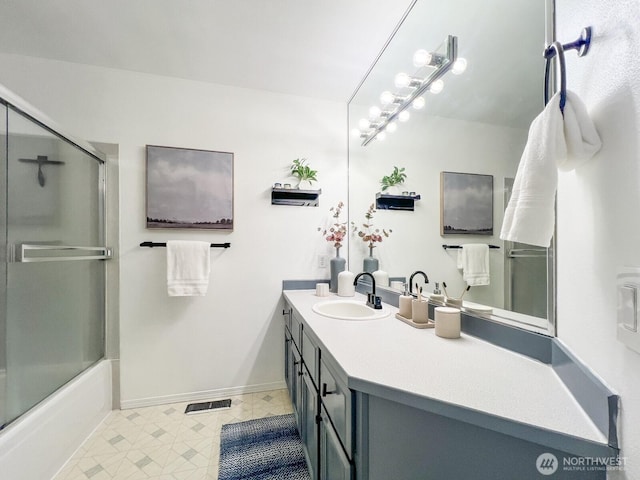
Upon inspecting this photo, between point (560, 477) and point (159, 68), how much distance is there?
2.68 m

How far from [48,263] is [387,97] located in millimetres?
2196

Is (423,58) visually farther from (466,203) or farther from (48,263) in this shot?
(48,263)

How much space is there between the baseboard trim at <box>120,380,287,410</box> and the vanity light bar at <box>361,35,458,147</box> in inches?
80.7

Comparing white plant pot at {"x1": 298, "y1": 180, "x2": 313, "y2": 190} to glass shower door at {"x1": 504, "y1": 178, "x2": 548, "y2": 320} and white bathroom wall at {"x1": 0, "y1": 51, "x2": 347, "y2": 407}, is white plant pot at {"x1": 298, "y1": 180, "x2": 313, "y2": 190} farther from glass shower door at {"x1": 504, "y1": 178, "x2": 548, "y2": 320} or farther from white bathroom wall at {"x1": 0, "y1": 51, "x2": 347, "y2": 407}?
glass shower door at {"x1": 504, "y1": 178, "x2": 548, "y2": 320}

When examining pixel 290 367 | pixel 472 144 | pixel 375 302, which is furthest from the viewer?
pixel 290 367

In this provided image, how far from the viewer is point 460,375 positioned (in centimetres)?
72

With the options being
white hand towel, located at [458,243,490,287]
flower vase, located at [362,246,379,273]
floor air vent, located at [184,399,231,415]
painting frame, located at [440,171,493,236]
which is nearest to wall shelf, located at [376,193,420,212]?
painting frame, located at [440,171,493,236]

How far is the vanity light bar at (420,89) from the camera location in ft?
3.88

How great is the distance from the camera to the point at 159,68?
1842 mm

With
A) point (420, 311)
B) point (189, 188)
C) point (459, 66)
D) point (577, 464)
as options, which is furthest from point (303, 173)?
point (577, 464)

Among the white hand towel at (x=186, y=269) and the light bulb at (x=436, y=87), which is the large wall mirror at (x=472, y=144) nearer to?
the light bulb at (x=436, y=87)

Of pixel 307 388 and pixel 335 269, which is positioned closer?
pixel 307 388

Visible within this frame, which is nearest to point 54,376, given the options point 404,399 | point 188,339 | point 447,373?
point 188,339

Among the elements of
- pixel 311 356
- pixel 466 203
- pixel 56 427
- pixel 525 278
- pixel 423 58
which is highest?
pixel 423 58
